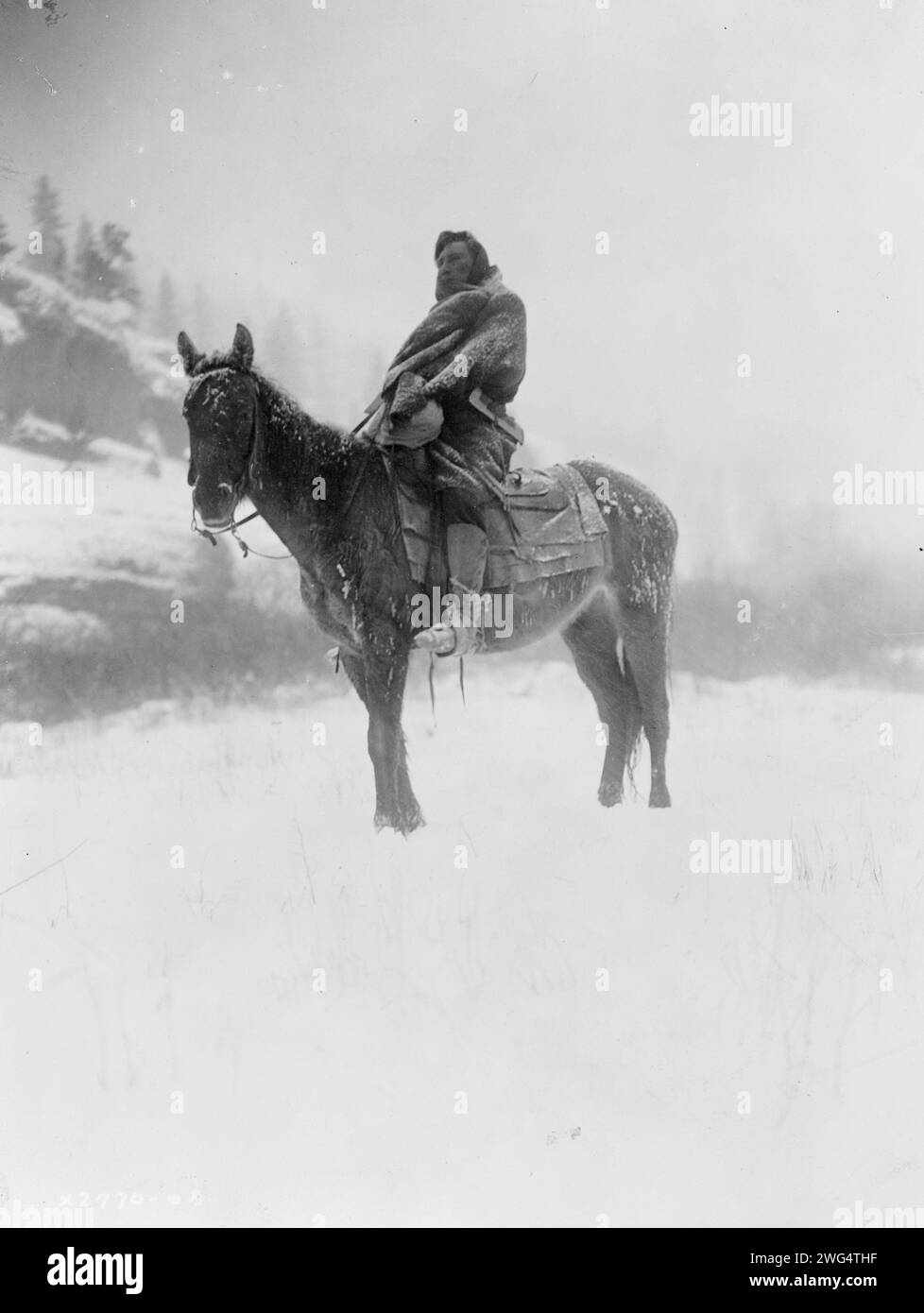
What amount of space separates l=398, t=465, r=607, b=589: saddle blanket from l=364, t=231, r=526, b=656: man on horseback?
0.06 meters

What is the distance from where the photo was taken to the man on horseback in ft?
12.0

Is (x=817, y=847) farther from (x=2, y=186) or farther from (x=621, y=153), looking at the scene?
(x=2, y=186)

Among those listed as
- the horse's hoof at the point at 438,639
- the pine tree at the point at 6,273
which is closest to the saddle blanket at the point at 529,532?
the horse's hoof at the point at 438,639

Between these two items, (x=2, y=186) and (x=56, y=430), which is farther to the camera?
(x=56, y=430)

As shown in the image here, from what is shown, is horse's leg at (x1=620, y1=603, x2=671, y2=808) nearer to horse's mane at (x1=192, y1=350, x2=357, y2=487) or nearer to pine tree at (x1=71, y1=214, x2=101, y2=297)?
horse's mane at (x1=192, y1=350, x2=357, y2=487)

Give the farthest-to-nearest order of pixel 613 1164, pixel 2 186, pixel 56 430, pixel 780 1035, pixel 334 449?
1. pixel 56 430
2. pixel 2 186
3. pixel 334 449
4. pixel 780 1035
5. pixel 613 1164

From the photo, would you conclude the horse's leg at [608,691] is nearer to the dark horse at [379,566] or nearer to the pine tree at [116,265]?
the dark horse at [379,566]

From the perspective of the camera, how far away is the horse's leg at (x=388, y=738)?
360 cm

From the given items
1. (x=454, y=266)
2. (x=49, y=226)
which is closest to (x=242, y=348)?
(x=454, y=266)

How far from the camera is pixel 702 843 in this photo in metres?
3.89

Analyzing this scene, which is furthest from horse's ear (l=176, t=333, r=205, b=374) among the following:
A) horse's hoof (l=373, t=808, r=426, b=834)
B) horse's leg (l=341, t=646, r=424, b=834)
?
horse's hoof (l=373, t=808, r=426, b=834)

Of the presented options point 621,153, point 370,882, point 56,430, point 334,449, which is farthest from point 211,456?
point 621,153

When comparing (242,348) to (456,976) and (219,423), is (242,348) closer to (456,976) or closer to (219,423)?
(219,423)

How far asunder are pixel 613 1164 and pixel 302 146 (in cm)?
361
